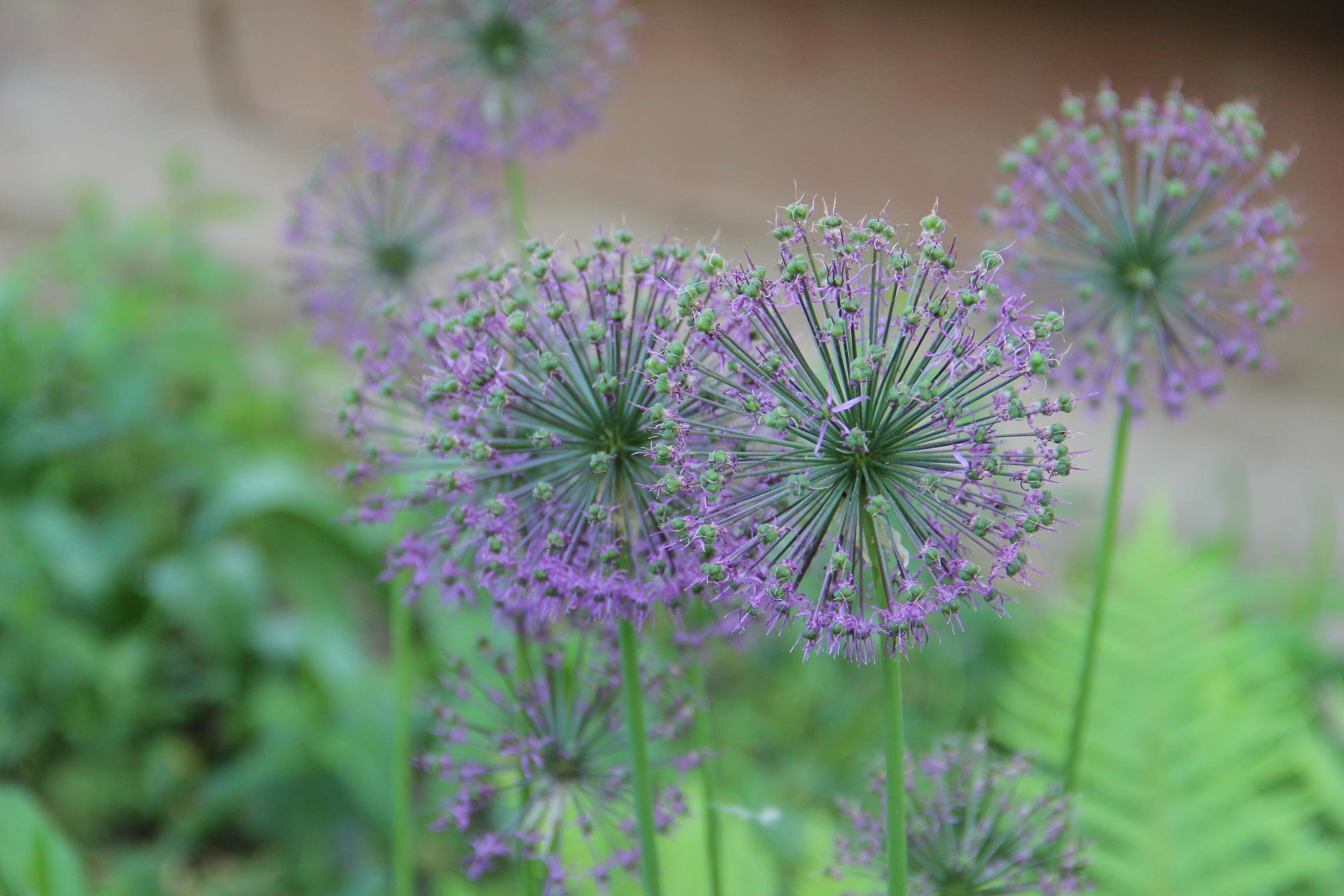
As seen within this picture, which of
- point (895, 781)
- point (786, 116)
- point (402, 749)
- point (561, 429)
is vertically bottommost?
point (895, 781)

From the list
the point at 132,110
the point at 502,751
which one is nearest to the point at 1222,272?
the point at 502,751

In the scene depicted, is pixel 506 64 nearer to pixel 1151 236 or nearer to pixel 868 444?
pixel 1151 236

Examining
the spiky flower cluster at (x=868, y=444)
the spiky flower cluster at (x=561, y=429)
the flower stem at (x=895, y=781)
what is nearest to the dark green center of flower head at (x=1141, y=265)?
the spiky flower cluster at (x=868, y=444)

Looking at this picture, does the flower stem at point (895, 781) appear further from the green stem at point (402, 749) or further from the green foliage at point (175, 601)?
the green foliage at point (175, 601)

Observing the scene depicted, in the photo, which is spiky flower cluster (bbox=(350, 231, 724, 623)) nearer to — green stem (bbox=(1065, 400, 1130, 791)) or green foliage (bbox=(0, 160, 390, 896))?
green stem (bbox=(1065, 400, 1130, 791))

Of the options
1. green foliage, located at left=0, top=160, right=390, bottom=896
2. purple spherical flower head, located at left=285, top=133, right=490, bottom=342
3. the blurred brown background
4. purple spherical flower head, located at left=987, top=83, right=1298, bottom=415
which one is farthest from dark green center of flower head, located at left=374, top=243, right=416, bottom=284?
the blurred brown background


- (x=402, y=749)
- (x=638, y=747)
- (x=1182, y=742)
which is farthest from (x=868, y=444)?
(x=1182, y=742)
